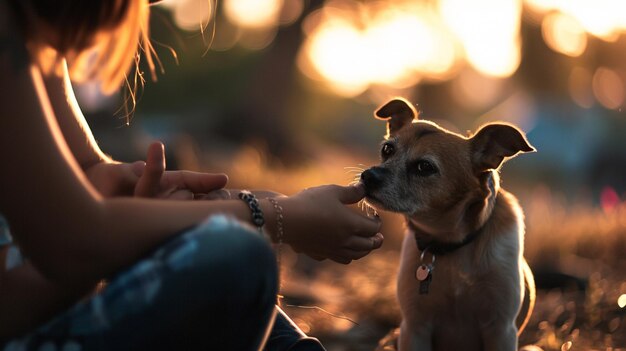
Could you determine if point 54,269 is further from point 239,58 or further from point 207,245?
point 239,58

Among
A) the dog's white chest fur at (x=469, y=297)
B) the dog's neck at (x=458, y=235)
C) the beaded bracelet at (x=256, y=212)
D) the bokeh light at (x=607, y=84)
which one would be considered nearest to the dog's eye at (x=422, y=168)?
the dog's neck at (x=458, y=235)

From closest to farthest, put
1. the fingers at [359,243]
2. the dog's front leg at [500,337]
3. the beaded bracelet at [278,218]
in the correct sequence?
the beaded bracelet at [278,218] → the fingers at [359,243] → the dog's front leg at [500,337]

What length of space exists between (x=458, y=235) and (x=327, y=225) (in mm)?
1552

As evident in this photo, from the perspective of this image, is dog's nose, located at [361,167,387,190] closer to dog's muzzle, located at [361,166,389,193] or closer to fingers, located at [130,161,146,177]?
dog's muzzle, located at [361,166,389,193]

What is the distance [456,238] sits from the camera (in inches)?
150

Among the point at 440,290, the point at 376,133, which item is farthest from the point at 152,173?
the point at 376,133

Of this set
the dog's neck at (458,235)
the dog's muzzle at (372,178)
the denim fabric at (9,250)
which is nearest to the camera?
the denim fabric at (9,250)

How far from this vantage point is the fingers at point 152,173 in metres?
2.47

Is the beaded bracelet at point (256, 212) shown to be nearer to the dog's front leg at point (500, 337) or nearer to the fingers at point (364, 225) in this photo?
the fingers at point (364, 225)

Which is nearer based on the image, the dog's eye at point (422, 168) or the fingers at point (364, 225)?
the fingers at point (364, 225)

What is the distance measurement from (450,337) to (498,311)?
0.32m

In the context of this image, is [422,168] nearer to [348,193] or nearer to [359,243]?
[348,193]

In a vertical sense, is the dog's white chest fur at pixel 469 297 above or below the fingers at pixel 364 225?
below

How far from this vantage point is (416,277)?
3.79m
